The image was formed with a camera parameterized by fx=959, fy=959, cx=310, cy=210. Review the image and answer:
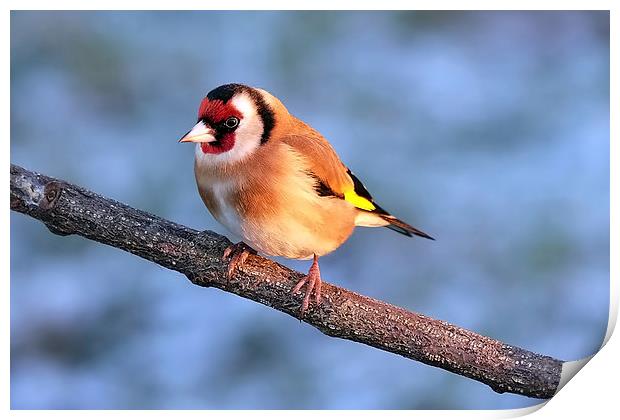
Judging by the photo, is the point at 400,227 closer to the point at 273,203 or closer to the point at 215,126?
the point at 273,203

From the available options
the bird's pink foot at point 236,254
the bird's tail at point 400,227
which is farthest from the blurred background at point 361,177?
the bird's pink foot at point 236,254

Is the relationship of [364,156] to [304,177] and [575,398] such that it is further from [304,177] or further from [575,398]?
[575,398]

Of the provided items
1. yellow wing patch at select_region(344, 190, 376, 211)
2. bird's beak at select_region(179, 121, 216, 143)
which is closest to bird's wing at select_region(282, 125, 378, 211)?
yellow wing patch at select_region(344, 190, 376, 211)

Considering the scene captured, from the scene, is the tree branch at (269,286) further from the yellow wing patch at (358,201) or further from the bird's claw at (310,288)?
the yellow wing patch at (358,201)

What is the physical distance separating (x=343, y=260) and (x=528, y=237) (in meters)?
0.31

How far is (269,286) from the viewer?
4.72 ft

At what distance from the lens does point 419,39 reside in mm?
1589

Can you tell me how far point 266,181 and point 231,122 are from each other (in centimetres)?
10

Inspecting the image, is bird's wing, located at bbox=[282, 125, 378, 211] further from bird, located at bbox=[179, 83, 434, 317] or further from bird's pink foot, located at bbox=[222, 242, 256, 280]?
bird's pink foot, located at bbox=[222, 242, 256, 280]

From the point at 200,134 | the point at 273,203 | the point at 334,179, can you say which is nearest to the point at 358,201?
the point at 334,179

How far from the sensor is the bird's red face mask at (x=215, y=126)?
1.40 m

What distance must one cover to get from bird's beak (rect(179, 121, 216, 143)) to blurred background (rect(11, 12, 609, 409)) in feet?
0.48

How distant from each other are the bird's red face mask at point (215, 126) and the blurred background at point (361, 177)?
0.46 ft
